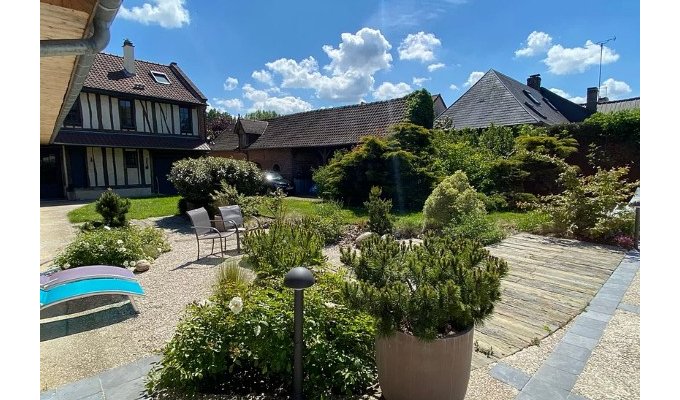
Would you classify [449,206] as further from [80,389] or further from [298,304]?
[80,389]

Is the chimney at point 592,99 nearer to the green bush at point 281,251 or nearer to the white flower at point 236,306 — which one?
the green bush at point 281,251

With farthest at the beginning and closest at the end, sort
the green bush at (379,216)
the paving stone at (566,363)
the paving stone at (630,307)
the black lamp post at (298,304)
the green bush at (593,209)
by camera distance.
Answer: the green bush at (379,216) < the green bush at (593,209) < the paving stone at (630,307) < the paving stone at (566,363) < the black lamp post at (298,304)

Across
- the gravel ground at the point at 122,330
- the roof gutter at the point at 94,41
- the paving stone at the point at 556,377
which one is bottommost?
the paving stone at the point at 556,377

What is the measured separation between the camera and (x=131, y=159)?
18797mm

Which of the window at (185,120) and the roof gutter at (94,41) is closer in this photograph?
the roof gutter at (94,41)

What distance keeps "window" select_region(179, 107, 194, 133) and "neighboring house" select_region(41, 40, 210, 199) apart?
56mm

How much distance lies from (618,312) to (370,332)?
10.1 feet

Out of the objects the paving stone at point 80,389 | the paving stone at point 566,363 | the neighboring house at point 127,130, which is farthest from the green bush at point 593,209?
the neighboring house at point 127,130

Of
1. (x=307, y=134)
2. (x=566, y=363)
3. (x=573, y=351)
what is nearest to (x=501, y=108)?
(x=307, y=134)

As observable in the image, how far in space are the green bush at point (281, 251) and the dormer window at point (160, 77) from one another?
1952 cm

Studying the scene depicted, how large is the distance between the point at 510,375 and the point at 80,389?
10.3 feet

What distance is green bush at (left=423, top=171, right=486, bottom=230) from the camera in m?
7.58

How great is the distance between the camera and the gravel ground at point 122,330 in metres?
2.80
